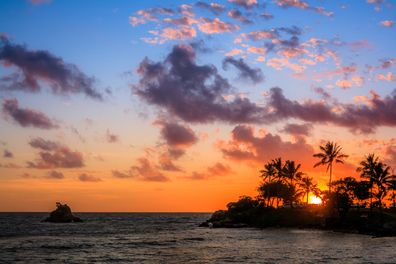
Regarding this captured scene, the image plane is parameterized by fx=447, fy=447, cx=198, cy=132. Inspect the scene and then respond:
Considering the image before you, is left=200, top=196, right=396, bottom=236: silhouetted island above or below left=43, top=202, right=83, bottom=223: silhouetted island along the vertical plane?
above

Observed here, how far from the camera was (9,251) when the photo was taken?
62969mm

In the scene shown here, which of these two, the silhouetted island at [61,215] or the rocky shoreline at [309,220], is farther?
the silhouetted island at [61,215]

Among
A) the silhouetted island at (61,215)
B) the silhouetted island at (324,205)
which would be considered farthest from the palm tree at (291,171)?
the silhouetted island at (61,215)

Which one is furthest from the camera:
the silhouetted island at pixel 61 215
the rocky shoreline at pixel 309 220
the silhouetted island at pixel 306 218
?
the silhouetted island at pixel 61 215

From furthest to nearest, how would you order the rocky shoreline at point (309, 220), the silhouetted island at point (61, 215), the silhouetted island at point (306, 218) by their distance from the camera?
the silhouetted island at point (61, 215) → the silhouetted island at point (306, 218) → the rocky shoreline at point (309, 220)

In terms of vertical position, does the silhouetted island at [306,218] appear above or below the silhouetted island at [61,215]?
above

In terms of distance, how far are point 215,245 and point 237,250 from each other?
889 centimetres

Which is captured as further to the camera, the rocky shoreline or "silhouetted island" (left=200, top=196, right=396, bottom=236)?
"silhouetted island" (left=200, top=196, right=396, bottom=236)

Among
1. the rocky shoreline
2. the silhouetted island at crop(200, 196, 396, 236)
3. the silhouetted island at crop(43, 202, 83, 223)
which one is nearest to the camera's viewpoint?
the rocky shoreline

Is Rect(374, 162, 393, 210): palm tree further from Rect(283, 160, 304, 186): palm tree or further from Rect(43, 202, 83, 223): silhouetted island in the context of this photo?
Rect(43, 202, 83, 223): silhouetted island

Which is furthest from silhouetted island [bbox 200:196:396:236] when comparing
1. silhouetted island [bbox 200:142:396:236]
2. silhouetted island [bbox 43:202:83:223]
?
silhouetted island [bbox 43:202:83:223]

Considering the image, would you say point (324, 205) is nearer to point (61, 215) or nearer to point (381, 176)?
point (381, 176)

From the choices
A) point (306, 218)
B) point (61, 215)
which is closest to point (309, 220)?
point (306, 218)

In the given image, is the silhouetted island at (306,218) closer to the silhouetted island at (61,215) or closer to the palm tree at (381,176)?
the palm tree at (381,176)
